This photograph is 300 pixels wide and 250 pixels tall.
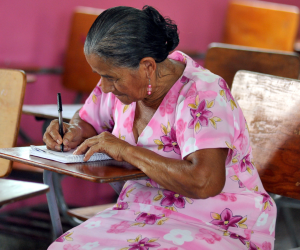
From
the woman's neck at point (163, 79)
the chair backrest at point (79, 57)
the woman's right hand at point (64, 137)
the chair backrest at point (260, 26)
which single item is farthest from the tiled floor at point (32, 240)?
the chair backrest at point (260, 26)

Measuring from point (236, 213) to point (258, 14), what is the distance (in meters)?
3.48

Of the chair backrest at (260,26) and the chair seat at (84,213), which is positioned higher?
the chair backrest at (260,26)

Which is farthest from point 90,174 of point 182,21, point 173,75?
point 182,21

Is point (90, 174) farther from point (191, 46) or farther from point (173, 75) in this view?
point (191, 46)

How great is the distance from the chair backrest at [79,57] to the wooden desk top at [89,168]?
1852mm

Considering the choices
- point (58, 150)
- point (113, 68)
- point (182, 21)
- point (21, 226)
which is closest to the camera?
point (113, 68)

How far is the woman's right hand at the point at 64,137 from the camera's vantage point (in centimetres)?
150

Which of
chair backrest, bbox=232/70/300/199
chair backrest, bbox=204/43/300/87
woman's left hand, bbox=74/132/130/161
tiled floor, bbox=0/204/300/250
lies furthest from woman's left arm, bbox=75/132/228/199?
tiled floor, bbox=0/204/300/250

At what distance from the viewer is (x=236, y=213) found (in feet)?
4.70

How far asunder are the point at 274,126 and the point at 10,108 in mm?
1016

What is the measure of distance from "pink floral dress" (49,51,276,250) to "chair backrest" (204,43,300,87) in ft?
2.98

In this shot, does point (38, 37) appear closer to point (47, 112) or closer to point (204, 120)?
point (47, 112)

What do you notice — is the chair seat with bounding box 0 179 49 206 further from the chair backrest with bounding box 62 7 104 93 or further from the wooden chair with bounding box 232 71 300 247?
the chair backrest with bounding box 62 7 104 93

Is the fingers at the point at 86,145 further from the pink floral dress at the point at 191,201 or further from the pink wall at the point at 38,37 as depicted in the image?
the pink wall at the point at 38,37
